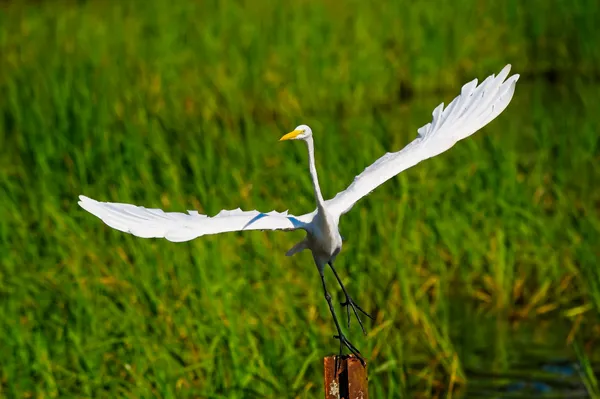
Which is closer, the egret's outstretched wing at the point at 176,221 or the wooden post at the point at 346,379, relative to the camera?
the egret's outstretched wing at the point at 176,221

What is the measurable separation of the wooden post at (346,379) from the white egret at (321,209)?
18cm

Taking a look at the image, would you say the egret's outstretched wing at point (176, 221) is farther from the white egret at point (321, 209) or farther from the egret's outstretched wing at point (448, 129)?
the egret's outstretched wing at point (448, 129)

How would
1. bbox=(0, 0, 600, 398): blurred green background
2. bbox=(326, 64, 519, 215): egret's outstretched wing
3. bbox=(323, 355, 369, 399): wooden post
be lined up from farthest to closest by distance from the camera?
bbox=(0, 0, 600, 398): blurred green background < bbox=(323, 355, 369, 399): wooden post < bbox=(326, 64, 519, 215): egret's outstretched wing

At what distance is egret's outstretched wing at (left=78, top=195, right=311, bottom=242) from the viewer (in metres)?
2.88

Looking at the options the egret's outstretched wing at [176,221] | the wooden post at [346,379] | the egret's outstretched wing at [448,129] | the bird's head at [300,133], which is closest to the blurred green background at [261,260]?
the wooden post at [346,379]

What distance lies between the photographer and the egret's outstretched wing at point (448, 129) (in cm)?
324

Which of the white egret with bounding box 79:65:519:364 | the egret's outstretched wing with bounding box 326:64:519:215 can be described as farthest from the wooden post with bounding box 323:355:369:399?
the egret's outstretched wing with bounding box 326:64:519:215

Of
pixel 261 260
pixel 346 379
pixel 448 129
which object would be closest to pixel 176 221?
pixel 346 379

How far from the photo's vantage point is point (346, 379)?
3391 millimetres

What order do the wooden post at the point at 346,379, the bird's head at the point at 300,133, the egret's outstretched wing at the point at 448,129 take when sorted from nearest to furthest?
1. the bird's head at the point at 300,133
2. the egret's outstretched wing at the point at 448,129
3. the wooden post at the point at 346,379

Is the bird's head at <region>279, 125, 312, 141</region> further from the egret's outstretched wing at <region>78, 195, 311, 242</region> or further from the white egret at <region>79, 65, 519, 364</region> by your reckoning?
the egret's outstretched wing at <region>78, 195, 311, 242</region>

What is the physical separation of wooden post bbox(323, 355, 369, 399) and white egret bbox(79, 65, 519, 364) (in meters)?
0.18

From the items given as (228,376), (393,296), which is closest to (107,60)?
(393,296)

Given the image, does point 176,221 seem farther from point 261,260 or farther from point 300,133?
point 261,260
